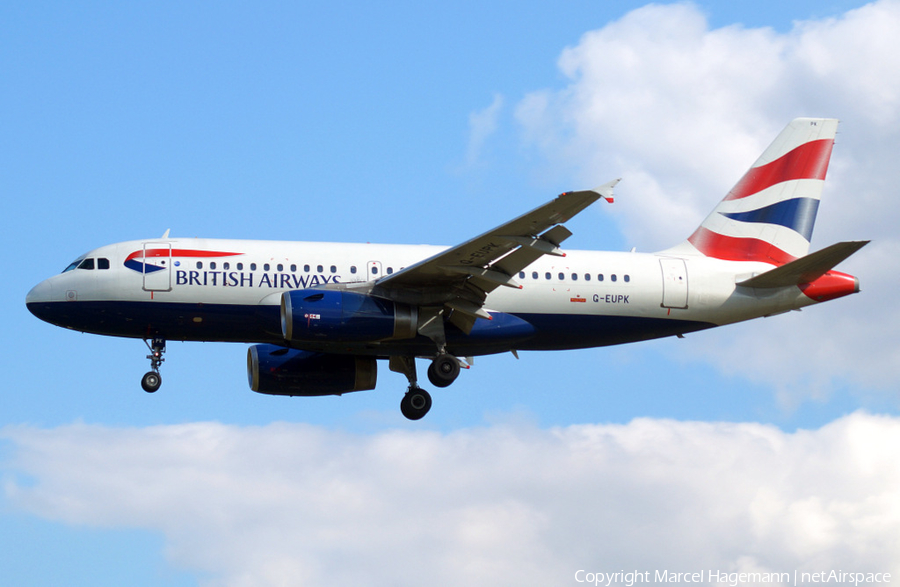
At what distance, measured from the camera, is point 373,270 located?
30.2 meters

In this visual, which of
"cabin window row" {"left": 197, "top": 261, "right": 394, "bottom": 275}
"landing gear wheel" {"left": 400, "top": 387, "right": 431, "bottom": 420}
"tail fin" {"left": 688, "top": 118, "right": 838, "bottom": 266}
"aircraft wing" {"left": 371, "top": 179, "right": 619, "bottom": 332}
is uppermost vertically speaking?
"tail fin" {"left": 688, "top": 118, "right": 838, "bottom": 266}

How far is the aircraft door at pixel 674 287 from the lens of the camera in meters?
31.3

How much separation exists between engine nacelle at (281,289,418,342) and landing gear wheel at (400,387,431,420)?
3.66 m

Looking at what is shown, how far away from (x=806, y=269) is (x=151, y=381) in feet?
59.3

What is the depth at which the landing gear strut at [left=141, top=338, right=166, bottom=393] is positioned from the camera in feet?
99.7

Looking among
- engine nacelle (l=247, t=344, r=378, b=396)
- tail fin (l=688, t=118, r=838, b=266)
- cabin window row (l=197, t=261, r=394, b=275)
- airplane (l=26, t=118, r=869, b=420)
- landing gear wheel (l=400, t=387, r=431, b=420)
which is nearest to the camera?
airplane (l=26, t=118, r=869, b=420)

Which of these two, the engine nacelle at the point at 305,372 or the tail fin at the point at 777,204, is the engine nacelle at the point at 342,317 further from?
the tail fin at the point at 777,204

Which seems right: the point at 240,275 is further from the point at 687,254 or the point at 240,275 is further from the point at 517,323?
the point at 687,254

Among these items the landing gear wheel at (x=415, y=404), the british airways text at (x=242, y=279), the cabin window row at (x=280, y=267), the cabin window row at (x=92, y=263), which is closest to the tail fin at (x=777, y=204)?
the landing gear wheel at (x=415, y=404)

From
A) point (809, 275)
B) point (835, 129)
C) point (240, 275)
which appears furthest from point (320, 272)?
point (835, 129)

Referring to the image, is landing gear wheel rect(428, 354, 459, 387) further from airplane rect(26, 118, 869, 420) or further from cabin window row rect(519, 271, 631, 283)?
cabin window row rect(519, 271, 631, 283)

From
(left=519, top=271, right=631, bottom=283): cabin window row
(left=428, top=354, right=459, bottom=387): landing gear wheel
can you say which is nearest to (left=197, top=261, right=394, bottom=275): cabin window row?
(left=428, top=354, right=459, bottom=387): landing gear wheel

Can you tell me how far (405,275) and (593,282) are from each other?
5805 mm

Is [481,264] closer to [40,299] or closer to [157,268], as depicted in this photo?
[157,268]
